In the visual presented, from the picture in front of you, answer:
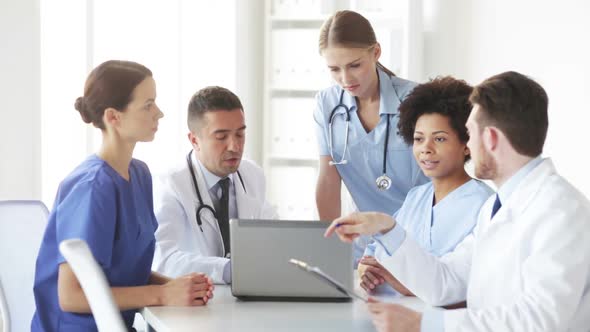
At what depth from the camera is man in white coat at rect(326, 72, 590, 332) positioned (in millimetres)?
1611

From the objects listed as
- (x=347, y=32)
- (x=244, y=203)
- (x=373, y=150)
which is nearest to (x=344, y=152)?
(x=373, y=150)

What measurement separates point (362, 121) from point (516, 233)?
140 centimetres

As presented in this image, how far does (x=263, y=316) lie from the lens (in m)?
1.96

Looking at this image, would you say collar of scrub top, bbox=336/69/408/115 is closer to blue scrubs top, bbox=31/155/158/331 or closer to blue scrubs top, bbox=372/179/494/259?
blue scrubs top, bbox=372/179/494/259

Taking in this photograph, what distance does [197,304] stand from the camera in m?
2.07

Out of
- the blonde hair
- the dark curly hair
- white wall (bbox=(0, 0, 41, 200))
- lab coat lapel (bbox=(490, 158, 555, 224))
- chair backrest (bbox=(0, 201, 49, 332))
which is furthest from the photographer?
white wall (bbox=(0, 0, 41, 200))

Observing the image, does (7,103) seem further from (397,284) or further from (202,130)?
(397,284)

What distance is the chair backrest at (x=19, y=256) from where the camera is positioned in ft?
7.37

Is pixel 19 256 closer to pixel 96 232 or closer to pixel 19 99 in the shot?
pixel 96 232

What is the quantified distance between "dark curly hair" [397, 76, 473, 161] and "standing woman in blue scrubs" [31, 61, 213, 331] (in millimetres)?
736

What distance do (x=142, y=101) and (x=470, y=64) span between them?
2.68 metres

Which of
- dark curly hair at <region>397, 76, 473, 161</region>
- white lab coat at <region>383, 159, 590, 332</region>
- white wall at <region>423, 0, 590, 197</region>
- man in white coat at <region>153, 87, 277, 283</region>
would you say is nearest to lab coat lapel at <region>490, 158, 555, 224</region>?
white lab coat at <region>383, 159, 590, 332</region>

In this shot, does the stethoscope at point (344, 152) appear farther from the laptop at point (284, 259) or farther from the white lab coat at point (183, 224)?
the laptop at point (284, 259)

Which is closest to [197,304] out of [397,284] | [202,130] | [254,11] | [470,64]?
[397,284]
